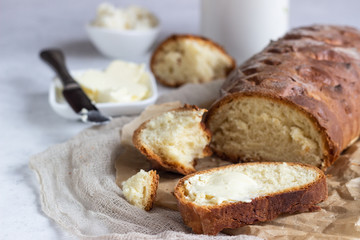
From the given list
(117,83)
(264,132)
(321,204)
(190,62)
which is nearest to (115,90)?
(117,83)

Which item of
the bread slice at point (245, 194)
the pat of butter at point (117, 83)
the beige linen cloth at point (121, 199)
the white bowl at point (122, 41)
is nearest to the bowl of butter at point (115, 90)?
the pat of butter at point (117, 83)

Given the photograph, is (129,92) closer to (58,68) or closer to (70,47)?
(58,68)

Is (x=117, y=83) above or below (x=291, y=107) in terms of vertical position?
below

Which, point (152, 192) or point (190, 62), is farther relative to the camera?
point (190, 62)

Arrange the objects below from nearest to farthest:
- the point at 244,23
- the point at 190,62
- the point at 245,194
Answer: the point at 245,194 < the point at 190,62 < the point at 244,23

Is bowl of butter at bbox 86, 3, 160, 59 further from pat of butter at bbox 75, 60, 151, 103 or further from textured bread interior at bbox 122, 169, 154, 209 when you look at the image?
textured bread interior at bbox 122, 169, 154, 209

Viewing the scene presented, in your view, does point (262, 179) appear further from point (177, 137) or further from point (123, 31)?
point (123, 31)

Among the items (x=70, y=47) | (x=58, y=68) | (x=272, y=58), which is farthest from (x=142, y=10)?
(x=272, y=58)
